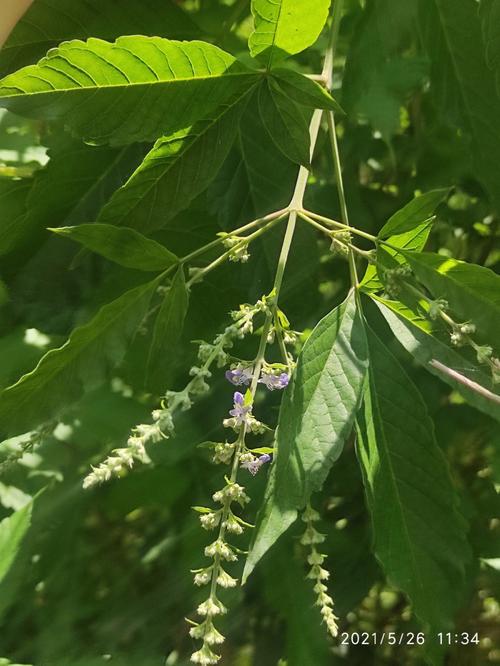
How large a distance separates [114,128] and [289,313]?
288 mm

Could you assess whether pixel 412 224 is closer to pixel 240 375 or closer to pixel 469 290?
pixel 469 290

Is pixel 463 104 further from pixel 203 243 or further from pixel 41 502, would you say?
pixel 41 502

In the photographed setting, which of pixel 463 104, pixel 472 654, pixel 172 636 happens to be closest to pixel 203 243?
pixel 463 104

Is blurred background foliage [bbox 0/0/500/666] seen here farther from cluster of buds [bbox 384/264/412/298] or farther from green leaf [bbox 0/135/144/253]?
cluster of buds [bbox 384/264/412/298]

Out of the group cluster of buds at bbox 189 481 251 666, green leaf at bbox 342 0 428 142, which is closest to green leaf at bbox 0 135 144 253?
green leaf at bbox 342 0 428 142

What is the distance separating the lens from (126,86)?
1.68ft

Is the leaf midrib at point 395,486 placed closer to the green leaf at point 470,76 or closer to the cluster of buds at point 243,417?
the cluster of buds at point 243,417

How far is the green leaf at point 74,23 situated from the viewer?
71 centimetres

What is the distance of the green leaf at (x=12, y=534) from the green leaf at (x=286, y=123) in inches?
17.9

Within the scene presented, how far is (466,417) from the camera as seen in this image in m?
0.85

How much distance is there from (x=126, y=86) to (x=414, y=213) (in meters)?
0.24

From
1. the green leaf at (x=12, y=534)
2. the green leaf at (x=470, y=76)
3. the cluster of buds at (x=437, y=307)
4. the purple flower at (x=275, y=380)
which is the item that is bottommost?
the green leaf at (x=12, y=534)

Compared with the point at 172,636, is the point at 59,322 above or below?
above

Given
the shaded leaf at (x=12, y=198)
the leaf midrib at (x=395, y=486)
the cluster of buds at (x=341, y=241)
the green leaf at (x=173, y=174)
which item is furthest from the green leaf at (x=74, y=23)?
the leaf midrib at (x=395, y=486)
